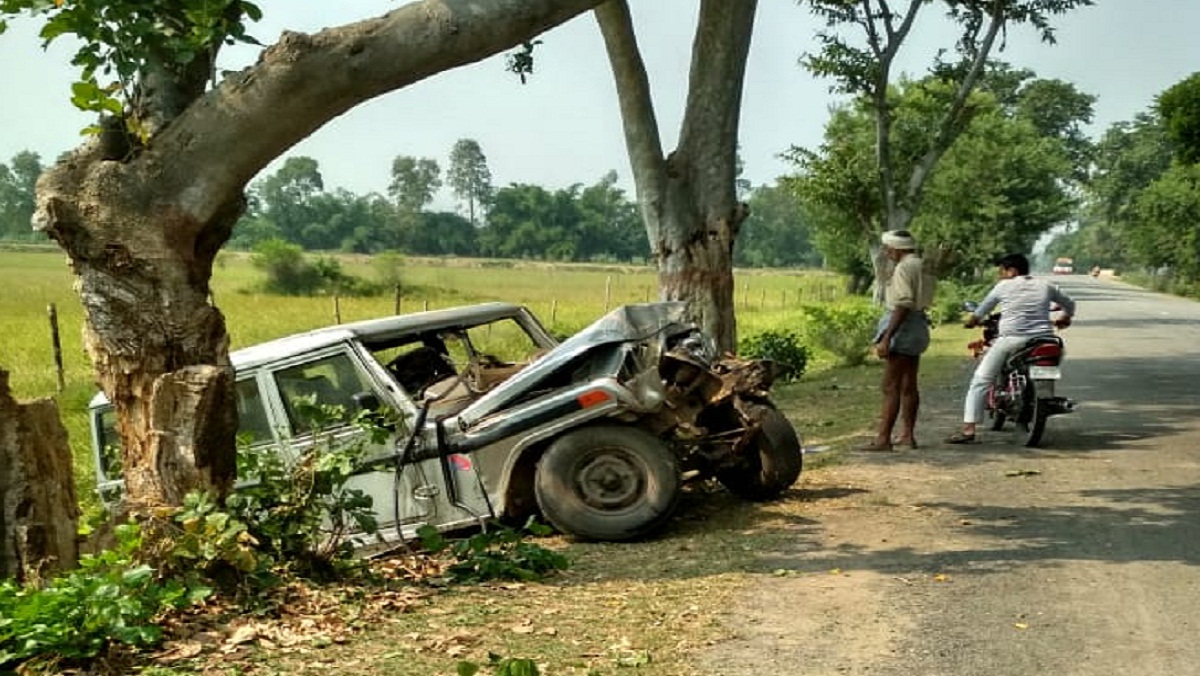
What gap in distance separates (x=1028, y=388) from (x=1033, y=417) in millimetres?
322

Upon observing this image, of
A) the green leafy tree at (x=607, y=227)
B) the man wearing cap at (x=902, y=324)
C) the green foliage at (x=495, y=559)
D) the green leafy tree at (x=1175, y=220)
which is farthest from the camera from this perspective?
the green leafy tree at (x=607, y=227)

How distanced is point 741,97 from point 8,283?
2918 centimetres

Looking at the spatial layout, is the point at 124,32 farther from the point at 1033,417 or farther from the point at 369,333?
the point at 1033,417

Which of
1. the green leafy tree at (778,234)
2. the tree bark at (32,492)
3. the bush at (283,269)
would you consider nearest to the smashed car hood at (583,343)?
the tree bark at (32,492)

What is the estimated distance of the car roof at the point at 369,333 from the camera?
855 centimetres

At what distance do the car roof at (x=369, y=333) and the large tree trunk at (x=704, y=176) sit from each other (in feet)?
10.6

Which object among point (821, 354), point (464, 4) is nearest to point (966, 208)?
point (821, 354)

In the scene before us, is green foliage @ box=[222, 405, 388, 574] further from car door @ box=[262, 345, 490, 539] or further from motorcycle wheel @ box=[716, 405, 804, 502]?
motorcycle wheel @ box=[716, 405, 804, 502]

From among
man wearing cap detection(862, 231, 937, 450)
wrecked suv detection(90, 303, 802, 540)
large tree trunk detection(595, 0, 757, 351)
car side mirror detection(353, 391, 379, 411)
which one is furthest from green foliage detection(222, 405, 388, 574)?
large tree trunk detection(595, 0, 757, 351)

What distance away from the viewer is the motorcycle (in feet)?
35.1

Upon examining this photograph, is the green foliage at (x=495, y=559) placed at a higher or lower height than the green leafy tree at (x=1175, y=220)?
lower

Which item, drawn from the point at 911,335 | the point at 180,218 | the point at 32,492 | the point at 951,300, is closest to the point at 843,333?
the point at 911,335

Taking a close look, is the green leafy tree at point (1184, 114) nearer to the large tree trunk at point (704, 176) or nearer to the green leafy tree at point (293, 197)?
the large tree trunk at point (704, 176)

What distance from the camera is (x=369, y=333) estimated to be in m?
8.76
